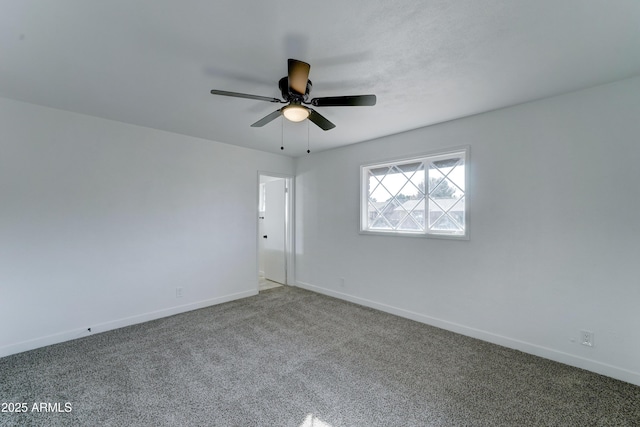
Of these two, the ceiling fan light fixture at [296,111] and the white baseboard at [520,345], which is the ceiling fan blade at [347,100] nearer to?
the ceiling fan light fixture at [296,111]

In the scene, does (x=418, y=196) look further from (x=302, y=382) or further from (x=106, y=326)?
(x=106, y=326)

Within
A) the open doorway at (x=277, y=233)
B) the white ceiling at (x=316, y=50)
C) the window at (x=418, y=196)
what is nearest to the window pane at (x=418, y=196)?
the window at (x=418, y=196)

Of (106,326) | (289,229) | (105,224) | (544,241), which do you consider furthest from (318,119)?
(106,326)

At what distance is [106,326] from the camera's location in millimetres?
3066

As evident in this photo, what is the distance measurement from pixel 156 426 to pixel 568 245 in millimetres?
3560

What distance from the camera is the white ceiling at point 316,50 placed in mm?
1470

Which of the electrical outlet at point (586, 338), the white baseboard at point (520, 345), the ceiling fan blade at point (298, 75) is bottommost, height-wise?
Answer: the white baseboard at point (520, 345)

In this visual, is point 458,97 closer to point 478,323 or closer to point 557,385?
point 478,323

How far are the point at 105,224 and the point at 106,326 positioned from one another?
1.19m

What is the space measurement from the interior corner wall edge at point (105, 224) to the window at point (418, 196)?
83.7 inches

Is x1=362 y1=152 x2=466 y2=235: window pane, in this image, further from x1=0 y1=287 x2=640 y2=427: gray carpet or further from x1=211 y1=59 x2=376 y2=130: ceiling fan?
x1=211 y1=59 x2=376 y2=130: ceiling fan

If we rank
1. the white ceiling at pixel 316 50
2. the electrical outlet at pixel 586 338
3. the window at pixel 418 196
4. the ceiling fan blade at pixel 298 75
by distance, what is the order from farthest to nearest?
the window at pixel 418 196, the electrical outlet at pixel 586 338, the ceiling fan blade at pixel 298 75, the white ceiling at pixel 316 50

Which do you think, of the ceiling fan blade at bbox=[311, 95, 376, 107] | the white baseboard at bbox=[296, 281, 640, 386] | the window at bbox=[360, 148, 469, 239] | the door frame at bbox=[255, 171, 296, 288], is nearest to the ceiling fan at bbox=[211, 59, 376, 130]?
the ceiling fan blade at bbox=[311, 95, 376, 107]

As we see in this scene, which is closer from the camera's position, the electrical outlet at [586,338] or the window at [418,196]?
the electrical outlet at [586,338]
